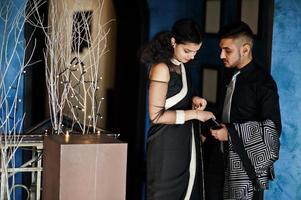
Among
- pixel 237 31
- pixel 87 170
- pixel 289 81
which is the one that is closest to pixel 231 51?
pixel 237 31

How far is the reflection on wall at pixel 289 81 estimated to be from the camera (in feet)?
10.9

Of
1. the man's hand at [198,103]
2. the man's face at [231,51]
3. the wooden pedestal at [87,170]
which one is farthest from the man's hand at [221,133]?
the wooden pedestal at [87,170]

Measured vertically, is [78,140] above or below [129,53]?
below

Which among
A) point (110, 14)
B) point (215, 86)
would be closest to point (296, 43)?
point (215, 86)

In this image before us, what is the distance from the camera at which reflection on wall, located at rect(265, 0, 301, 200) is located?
3.34 m

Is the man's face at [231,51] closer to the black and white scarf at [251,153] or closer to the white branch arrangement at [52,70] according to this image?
the black and white scarf at [251,153]

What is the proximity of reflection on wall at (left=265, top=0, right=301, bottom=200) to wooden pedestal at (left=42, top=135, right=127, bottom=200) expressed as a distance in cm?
103

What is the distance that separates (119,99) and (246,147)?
2141mm

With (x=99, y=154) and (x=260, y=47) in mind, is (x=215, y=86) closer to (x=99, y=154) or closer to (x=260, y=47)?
(x=260, y=47)

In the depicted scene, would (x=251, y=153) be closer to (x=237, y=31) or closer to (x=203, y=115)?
(x=203, y=115)

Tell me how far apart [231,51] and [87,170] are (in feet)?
3.12

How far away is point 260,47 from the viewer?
13.6ft

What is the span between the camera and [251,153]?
307 cm

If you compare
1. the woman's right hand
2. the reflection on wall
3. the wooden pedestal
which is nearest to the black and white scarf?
the woman's right hand
